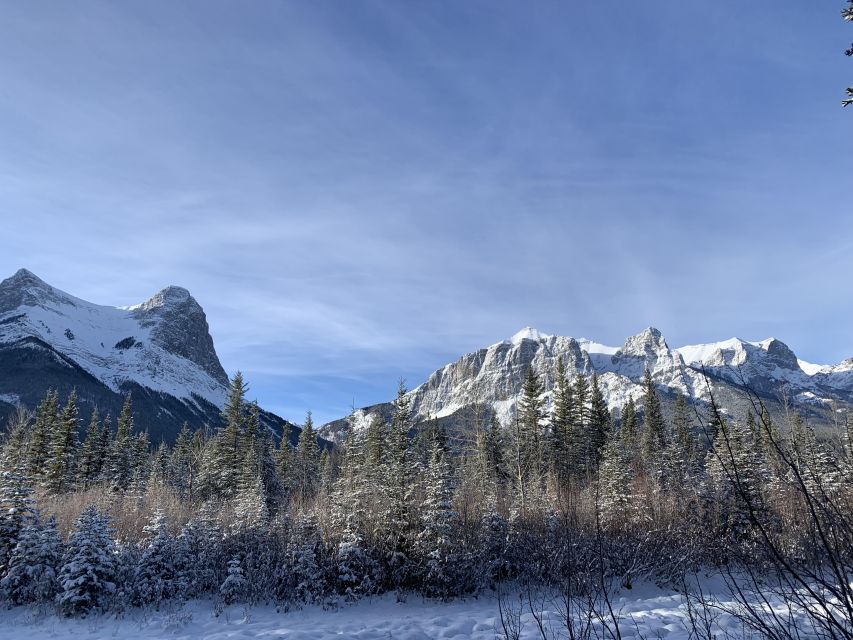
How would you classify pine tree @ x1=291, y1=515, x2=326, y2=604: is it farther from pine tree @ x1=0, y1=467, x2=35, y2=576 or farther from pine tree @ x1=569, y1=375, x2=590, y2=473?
pine tree @ x1=569, y1=375, x2=590, y2=473

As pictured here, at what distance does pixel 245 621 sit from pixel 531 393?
3354cm

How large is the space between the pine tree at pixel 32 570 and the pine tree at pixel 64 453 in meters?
28.8

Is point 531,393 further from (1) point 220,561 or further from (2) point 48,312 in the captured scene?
(2) point 48,312

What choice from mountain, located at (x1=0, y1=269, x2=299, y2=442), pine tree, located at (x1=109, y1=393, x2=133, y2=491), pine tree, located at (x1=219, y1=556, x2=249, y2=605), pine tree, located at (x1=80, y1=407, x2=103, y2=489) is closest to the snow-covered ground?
pine tree, located at (x1=219, y1=556, x2=249, y2=605)

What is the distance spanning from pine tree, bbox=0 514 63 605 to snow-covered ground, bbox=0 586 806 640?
1.37 ft

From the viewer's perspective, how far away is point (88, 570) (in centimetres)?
1091

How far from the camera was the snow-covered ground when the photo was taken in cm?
877

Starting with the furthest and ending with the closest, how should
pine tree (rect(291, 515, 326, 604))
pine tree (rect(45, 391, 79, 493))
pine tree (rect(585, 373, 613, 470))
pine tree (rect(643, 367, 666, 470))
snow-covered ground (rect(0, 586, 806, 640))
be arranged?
pine tree (rect(643, 367, 666, 470))
pine tree (rect(585, 373, 613, 470))
pine tree (rect(45, 391, 79, 493))
pine tree (rect(291, 515, 326, 604))
snow-covered ground (rect(0, 586, 806, 640))

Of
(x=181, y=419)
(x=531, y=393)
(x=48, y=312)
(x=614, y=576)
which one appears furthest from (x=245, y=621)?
(x=48, y=312)

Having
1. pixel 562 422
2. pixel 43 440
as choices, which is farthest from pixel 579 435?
pixel 43 440

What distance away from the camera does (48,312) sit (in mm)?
196125

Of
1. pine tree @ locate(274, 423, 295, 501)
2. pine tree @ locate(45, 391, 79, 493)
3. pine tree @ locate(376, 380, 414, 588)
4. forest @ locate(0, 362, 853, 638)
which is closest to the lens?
forest @ locate(0, 362, 853, 638)

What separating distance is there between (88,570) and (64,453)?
3623 cm


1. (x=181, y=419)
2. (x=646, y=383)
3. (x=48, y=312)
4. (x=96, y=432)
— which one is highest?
(x=48, y=312)
